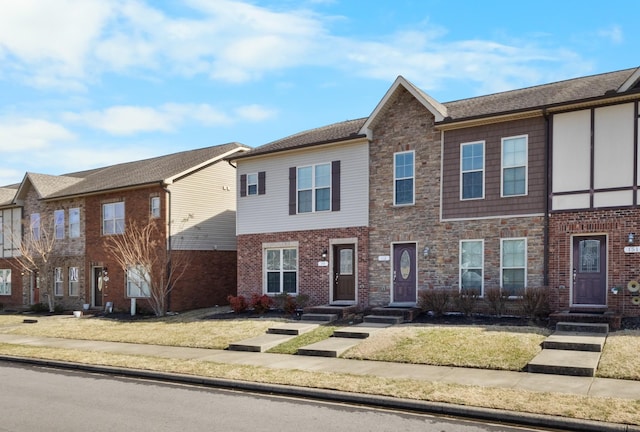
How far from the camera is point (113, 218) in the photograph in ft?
85.6

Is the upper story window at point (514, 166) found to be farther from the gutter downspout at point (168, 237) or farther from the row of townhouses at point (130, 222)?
the gutter downspout at point (168, 237)

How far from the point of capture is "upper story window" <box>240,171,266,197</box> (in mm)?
22078

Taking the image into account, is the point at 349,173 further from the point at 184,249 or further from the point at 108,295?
the point at 108,295

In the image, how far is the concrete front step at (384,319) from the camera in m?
16.4

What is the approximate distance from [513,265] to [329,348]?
6.61 meters

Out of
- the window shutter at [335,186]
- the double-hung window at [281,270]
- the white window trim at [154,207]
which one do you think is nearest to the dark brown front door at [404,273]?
the window shutter at [335,186]

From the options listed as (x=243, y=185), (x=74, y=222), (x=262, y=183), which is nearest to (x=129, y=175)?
(x=74, y=222)

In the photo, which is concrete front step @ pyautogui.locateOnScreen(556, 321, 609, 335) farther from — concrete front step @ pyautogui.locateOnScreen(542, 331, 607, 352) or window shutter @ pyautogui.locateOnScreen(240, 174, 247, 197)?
window shutter @ pyautogui.locateOnScreen(240, 174, 247, 197)

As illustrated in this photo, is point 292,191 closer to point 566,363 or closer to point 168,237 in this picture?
point 168,237

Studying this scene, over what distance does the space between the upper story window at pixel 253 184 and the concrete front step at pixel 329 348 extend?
29.6 feet

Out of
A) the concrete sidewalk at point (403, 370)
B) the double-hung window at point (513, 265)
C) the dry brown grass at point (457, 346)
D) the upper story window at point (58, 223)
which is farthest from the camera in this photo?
the upper story window at point (58, 223)

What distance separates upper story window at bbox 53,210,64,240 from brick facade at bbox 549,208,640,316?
2318cm

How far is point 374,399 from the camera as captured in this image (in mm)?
8922

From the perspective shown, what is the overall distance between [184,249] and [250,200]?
4224mm
